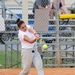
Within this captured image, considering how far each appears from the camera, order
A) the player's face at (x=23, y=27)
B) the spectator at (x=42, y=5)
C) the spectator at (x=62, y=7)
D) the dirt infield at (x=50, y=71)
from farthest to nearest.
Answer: the spectator at (x=62, y=7), the spectator at (x=42, y=5), the dirt infield at (x=50, y=71), the player's face at (x=23, y=27)

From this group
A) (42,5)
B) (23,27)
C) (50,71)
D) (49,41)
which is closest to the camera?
(23,27)

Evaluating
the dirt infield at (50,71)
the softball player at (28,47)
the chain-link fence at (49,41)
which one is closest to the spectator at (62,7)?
the chain-link fence at (49,41)

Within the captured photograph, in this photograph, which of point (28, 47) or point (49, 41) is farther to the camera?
point (49, 41)

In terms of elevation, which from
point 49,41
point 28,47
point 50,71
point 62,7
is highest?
point 62,7

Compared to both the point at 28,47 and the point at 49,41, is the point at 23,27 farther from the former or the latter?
the point at 49,41

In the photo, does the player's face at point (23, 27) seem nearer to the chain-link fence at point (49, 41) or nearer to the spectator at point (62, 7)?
the chain-link fence at point (49, 41)

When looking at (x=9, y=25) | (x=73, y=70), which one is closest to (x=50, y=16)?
(x=9, y=25)

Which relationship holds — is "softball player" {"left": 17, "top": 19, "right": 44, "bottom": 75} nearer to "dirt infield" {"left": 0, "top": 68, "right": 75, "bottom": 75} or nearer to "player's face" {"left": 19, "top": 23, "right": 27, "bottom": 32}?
"player's face" {"left": 19, "top": 23, "right": 27, "bottom": 32}

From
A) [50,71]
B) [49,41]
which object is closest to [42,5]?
[49,41]

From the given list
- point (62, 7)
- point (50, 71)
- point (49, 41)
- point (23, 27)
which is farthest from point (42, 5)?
point (23, 27)

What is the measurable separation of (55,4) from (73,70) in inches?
96.4

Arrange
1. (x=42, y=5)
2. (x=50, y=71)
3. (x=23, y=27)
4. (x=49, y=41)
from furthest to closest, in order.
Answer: (x=49, y=41)
(x=42, y=5)
(x=50, y=71)
(x=23, y=27)

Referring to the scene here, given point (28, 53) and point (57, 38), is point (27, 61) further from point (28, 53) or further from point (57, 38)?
point (57, 38)

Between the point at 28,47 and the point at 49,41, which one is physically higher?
the point at 28,47
